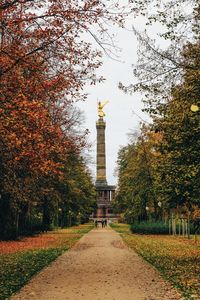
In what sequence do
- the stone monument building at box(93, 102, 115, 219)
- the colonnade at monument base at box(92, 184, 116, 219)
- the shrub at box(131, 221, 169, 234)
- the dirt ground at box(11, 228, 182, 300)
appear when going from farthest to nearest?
the colonnade at monument base at box(92, 184, 116, 219) → the stone monument building at box(93, 102, 115, 219) → the shrub at box(131, 221, 169, 234) → the dirt ground at box(11, 228, 182, 300)

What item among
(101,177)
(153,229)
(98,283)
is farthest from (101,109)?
(98,283)

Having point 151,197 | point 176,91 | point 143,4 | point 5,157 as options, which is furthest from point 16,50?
point 151,197

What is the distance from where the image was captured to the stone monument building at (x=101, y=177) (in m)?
117

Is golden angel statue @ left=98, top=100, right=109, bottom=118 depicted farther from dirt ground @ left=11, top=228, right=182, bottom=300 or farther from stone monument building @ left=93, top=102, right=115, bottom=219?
dirt ground @ left=11, top=228, right=182, bottom=300

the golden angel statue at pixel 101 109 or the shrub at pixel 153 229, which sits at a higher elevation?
the golden angel statue at pixel 101 109

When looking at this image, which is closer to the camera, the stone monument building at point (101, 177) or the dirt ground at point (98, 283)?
the dirt ground at point (98, 283)

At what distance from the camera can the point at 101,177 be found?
119m

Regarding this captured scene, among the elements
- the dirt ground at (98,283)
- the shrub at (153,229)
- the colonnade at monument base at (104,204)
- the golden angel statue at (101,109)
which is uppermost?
the golden angel statue at (101,109)

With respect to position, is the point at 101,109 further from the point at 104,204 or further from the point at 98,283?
the point at 98,283

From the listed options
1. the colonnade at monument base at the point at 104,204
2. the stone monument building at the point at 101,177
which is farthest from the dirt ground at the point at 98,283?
the colonnade at monument base at the point at 104,204

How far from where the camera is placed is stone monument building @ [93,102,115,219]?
4594 inches

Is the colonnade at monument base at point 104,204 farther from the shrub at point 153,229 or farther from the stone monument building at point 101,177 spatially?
the shrub at point 153,229

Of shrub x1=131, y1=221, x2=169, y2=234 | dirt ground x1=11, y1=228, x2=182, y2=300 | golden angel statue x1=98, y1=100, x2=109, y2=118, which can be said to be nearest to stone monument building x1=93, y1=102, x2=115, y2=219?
golden angel statue x1=98, y1=100, x2=109, y2=118

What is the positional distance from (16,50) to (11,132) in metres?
2.23
